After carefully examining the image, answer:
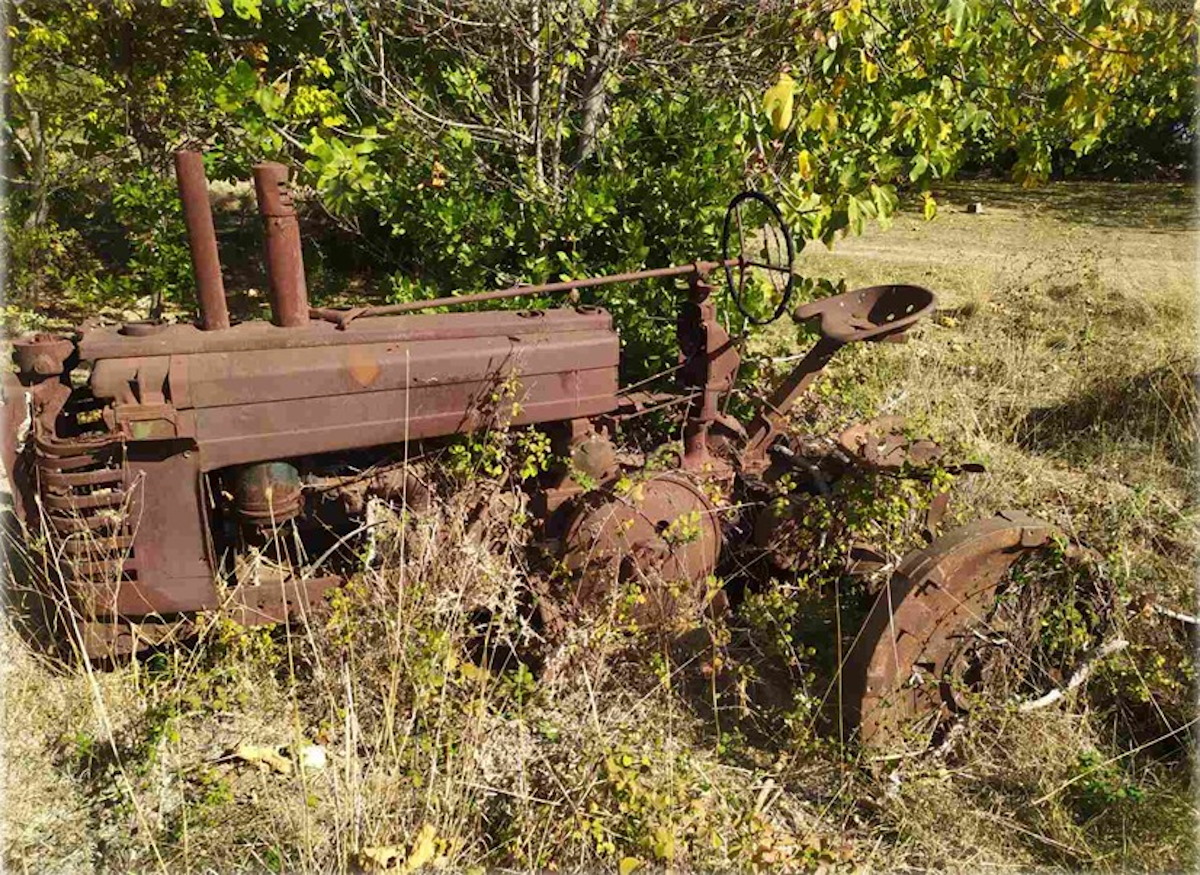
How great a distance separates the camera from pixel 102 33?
7.12 m

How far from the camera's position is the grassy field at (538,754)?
2426 mm

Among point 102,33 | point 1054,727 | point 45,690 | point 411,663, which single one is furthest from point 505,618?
point 102,33

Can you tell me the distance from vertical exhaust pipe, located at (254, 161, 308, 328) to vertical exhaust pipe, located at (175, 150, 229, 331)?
6.2 inches

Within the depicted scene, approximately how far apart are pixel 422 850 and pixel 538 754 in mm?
496

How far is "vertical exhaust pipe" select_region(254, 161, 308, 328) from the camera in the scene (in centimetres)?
288

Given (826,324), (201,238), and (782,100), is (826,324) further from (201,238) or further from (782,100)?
(201,238)

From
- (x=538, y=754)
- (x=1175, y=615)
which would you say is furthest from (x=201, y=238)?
(x=1175, y=615)

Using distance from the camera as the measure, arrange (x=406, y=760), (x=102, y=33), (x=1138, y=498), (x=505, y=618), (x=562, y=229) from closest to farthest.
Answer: (x=406, y=760)
(x=505, y=618)
(x=1138, y=498)
(x=562, y=229)
(x=102, y=33)

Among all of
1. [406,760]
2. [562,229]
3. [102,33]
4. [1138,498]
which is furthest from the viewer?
[102,33]

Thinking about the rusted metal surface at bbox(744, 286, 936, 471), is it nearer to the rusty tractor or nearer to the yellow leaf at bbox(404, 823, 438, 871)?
the rusty tractor

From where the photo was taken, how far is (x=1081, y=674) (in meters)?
2.90

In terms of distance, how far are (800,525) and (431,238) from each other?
9.08 ft

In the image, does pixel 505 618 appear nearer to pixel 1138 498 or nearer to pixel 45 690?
pixel 45 690

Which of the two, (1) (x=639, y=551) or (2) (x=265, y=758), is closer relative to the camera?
(2) (x=265, y=758)
